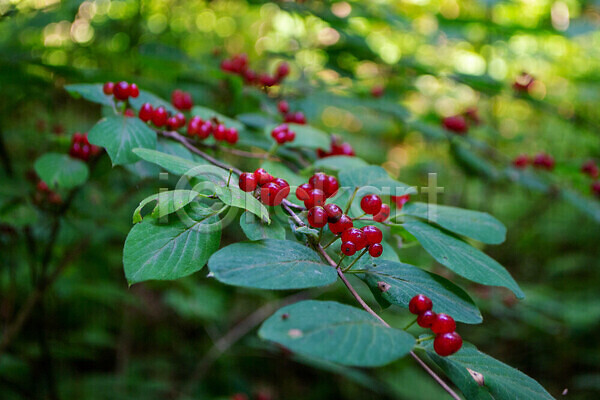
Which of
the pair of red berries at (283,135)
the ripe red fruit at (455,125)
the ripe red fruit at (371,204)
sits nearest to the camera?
the ripe red fruit at (371,204)

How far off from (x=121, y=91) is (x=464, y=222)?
90 cm

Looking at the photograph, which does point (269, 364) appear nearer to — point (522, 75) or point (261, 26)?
point (522, 75)

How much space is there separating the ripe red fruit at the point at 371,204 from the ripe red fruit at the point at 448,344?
292 mm

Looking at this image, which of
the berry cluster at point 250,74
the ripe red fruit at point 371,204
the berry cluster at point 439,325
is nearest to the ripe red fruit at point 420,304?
the berry cluster at point 439,325

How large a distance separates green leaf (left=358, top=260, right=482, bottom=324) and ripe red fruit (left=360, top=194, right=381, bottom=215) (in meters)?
0.14

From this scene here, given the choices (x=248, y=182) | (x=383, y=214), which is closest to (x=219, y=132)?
(x=248, y=182)

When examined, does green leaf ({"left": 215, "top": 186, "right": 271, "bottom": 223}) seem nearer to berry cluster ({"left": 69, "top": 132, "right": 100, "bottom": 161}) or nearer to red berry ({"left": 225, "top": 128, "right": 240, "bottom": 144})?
red berry ({"left": 225, "top": 128, "right": 240, "bottom": 144})

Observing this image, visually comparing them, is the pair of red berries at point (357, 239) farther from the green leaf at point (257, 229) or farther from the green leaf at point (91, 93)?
the green leaf at point (91, 93)

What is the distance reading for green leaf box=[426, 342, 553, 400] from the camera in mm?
610

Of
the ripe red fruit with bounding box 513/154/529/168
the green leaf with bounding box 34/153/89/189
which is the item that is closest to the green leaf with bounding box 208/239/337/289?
the green leaf with bounding box 34/153/89/189

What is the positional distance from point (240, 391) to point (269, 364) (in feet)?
2.37

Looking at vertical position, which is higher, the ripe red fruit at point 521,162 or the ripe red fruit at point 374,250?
the ripe red fruit at point 374,250

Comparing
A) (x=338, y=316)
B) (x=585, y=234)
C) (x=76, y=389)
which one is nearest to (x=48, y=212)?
(x=76, y=389)

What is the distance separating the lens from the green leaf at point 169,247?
2.09 feet
